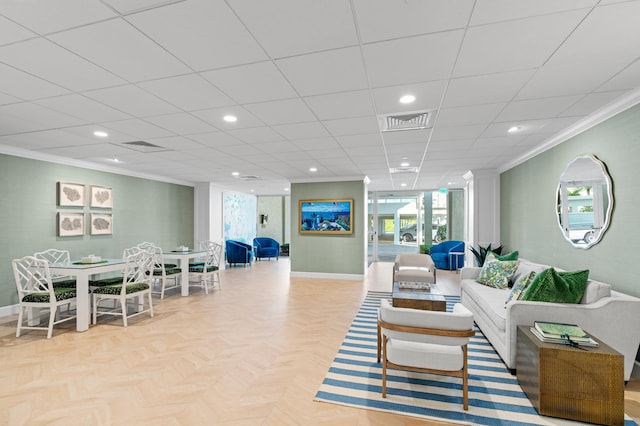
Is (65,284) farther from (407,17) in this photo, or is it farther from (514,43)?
(514,43)

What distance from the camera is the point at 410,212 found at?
11.9 m

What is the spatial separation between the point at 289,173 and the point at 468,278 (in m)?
4.33

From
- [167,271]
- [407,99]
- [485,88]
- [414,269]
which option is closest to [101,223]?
[167,271]

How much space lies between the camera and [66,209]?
5.39 metres

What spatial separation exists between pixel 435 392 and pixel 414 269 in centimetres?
370

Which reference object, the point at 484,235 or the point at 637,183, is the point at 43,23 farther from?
the point at 484,235

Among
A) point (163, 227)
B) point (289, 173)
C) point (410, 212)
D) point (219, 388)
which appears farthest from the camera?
point (410, 212)

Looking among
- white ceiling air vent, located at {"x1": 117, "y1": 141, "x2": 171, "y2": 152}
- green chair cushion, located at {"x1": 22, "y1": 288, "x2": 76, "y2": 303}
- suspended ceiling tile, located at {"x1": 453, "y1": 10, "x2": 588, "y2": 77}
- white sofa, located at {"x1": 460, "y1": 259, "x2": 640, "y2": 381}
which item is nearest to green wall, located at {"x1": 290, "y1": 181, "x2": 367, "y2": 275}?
white ceiling air vent, located at {"x1": 117, "y1": 141, "x2": 171, "y2": 152}

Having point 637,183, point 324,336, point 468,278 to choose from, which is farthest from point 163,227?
point 637,183

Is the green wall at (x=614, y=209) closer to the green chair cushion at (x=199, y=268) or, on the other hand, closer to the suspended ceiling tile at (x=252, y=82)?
the suspended ceiling tile at (x=252, y=82)

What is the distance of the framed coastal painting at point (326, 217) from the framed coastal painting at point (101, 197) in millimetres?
4183

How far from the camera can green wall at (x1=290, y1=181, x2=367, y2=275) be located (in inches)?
295

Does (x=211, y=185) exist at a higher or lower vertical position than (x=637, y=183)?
higher

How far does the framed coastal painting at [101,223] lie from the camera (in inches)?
230
